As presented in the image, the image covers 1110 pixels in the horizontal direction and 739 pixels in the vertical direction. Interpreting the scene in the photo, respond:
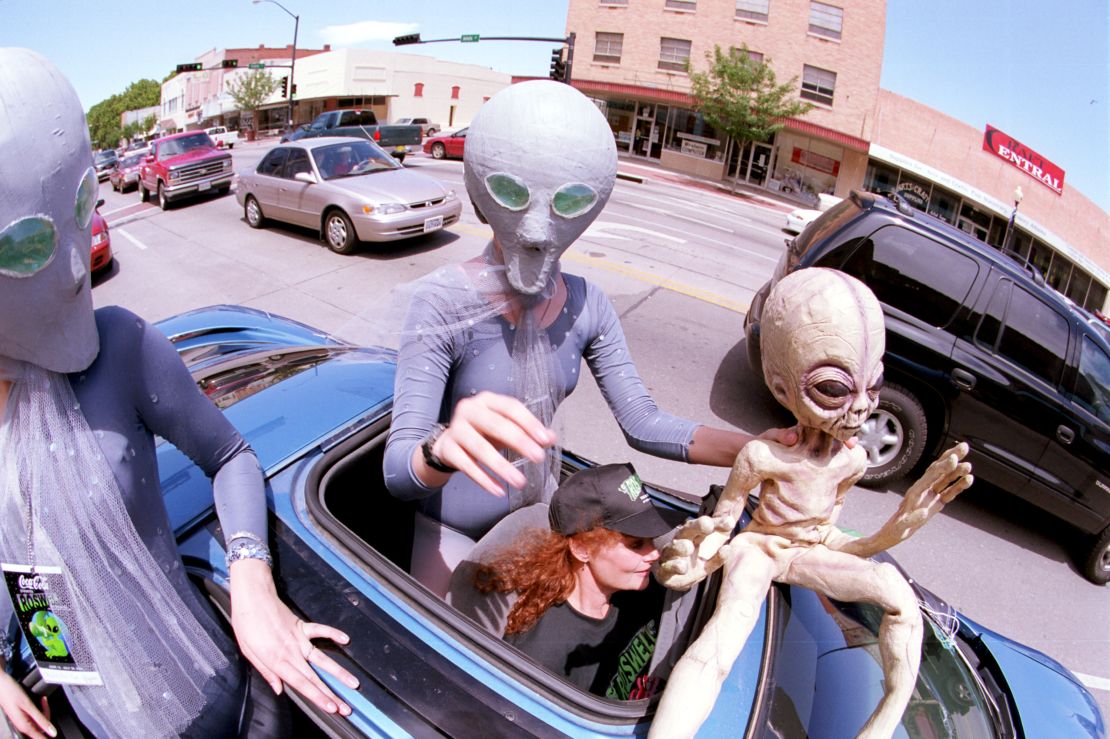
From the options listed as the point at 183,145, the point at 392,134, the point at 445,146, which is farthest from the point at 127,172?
the point at 445,146

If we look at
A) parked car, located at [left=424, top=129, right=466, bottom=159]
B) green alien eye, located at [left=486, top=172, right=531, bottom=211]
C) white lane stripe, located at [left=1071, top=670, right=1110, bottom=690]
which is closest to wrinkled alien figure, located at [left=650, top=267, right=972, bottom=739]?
green alien eye, located at [left=486, top=172, right=531, bottom=211]

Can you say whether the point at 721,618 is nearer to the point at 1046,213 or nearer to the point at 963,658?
the point at 963,658

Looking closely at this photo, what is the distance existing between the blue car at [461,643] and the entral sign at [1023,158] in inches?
1144

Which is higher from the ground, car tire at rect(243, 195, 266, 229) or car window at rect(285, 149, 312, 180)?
car window at rect(285, 149, 312, 180)

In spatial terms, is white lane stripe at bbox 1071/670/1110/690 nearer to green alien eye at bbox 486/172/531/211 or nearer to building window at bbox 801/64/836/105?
green alien eye at bbox 486/172/531/211

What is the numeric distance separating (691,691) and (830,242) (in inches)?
155

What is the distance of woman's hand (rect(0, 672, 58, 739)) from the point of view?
1409mm

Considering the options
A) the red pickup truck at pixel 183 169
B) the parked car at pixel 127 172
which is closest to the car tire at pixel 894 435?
the red pickup truck at pixel 183 169

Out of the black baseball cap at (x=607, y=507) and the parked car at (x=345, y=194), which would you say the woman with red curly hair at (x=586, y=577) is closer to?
the black baseball cap at (x=607, y=507)

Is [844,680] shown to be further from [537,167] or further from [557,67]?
[557,67]

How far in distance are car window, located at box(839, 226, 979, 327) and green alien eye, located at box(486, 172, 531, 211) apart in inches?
142

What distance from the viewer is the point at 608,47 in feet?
105

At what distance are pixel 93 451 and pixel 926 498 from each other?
1718 millimetres

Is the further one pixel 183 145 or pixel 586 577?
pixel 183 145
